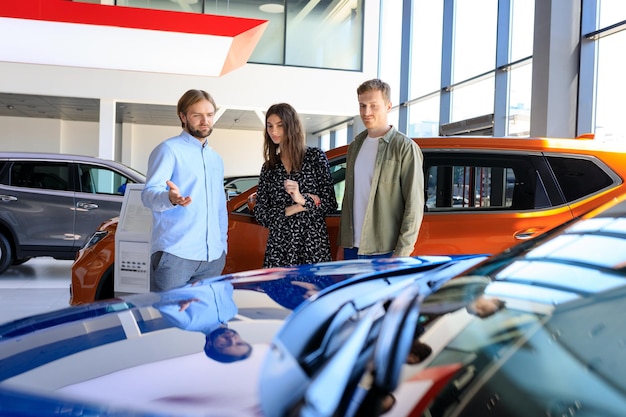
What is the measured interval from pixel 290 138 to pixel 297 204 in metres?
0.32

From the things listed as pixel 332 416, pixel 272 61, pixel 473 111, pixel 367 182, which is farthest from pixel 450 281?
pixel 272 61

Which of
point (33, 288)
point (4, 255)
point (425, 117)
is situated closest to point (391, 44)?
point (425, 117)

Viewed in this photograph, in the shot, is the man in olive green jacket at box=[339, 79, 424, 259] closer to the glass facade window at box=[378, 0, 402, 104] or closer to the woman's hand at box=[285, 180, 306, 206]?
the woman's hand at box=[285, 180, 306, 206]

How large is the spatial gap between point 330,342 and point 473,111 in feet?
35.1

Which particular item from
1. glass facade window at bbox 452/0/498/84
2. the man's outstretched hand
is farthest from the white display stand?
glass facade window at bbox 452/0/498/84

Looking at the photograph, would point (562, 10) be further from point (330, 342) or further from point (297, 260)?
point (330, 342)

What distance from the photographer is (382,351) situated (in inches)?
37.3

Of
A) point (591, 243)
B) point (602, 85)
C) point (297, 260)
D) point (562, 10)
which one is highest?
point (562, 10)

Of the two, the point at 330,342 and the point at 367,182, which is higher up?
the point at 367,182

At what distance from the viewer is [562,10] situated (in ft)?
25.8

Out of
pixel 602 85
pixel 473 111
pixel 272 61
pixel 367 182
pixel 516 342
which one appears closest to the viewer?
pixel 516 342

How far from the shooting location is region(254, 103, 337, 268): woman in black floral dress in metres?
2.95

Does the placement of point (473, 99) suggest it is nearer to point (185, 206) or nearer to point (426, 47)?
point (426, 47)

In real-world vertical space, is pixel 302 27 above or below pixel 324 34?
above
